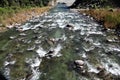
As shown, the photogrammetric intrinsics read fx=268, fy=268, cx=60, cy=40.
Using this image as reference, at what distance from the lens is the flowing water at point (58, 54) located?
20625mm

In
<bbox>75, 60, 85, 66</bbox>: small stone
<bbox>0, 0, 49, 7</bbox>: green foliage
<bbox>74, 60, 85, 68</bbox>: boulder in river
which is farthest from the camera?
<bbox>0, 0, 49, 7</bbox>: green foliage

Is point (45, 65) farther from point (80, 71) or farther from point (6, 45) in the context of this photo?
point (6, 45)

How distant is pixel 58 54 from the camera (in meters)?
25.6

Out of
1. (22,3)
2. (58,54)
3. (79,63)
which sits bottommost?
(22,3)

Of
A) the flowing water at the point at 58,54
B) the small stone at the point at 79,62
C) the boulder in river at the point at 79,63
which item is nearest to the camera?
the flowing water at the point at 58,54

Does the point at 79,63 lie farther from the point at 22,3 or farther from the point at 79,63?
the point at 22,3

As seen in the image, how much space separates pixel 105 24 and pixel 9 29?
1488 centimetres

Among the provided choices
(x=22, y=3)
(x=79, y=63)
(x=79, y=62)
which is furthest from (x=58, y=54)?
(x=22, y=3)

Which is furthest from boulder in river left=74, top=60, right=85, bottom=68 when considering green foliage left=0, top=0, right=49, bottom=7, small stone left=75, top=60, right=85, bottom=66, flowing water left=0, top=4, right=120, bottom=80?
green foliage left=0, top=0, right=49, bottom=7

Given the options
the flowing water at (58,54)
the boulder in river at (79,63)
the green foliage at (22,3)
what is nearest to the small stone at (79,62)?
the boulder in river at (79,63)

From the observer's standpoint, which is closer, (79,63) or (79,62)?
(79,63)

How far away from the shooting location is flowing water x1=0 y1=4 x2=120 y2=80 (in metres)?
20.6

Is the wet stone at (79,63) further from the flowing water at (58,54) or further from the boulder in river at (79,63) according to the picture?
the flowing water at (58,54)

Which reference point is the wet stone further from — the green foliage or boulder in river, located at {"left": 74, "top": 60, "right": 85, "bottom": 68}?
the green foliage
